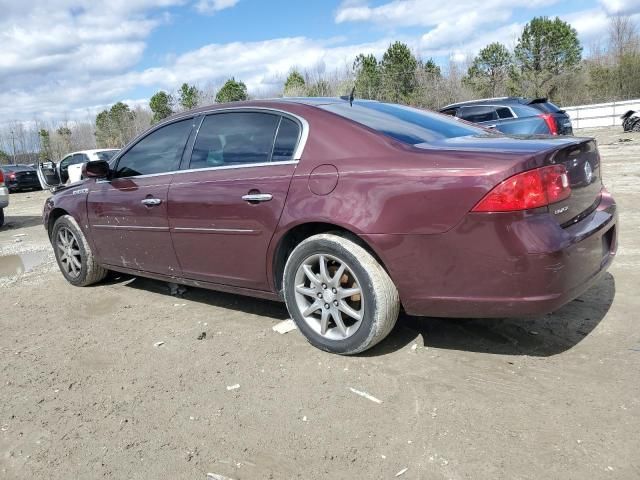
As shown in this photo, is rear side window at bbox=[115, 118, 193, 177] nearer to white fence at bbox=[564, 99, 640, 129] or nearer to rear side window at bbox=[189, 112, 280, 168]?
rear side window at bbox=[189, 112, 280, 168]

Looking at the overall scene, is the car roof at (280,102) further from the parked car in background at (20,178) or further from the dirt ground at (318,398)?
the parked car in background at (20,178)

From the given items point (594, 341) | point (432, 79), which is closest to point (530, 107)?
point (594, 341)

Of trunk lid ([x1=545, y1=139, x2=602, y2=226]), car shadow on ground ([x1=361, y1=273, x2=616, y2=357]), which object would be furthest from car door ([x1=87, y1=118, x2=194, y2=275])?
trunk lid ([x1=545, y1=139, x2=602, y2=226])

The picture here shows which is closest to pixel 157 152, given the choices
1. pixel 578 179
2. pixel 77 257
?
pixel 77 257

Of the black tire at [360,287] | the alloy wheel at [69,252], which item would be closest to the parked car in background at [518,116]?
the alloy wheel at [69,252]

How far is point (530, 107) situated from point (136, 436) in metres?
10.7

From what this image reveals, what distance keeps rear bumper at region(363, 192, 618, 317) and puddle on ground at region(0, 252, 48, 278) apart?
17.6 ft

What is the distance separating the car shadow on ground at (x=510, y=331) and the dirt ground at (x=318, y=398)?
0.02 meters

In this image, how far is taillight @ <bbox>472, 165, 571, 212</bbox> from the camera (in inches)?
107

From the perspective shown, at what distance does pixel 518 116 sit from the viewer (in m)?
11.0

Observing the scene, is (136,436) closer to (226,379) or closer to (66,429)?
(66,429)

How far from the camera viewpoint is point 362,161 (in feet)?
10.4

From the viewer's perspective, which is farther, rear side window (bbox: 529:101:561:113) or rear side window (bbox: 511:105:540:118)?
rear side window (bbox: 529:101:561:113)

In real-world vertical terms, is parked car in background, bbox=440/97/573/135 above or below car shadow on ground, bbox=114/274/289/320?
above
